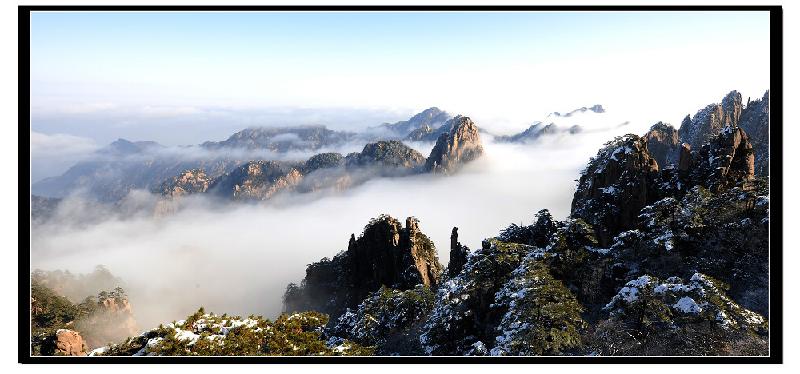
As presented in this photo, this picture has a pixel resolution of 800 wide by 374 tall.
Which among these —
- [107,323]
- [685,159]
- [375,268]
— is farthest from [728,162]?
[107,323]

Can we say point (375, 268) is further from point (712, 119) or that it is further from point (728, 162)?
point (712, 119)

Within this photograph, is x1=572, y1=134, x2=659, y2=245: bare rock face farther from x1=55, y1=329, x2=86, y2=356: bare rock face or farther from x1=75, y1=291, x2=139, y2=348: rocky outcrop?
x1=75, y1=291, x2=139, y2=348: rocky outcrop

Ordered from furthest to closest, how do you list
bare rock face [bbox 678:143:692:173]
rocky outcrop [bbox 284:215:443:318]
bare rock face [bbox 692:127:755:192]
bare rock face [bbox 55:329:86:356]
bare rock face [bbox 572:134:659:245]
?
1. rocky outcrop [bbox 284:215:443:318]
2. bare rock face [bbox 678:143:692:173]
3. bare rock face [bbox 572:134:659:245]
4. bare rock face [bbox 692:127:755:192]
5. bare rock face [bbox 55:329:86:356]

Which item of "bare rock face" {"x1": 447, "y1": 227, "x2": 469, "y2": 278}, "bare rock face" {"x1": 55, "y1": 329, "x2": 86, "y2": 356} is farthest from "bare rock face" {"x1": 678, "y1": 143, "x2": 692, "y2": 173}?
"bare rock face" {"x1": 55, "y1": 329, "x2": 86, "y2": 356}

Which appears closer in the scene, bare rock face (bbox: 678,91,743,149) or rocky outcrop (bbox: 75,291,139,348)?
rocky outcrop (bbox: 75,291,139,348)

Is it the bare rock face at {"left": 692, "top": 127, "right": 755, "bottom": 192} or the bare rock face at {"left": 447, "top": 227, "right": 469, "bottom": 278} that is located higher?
the bare rock face at {"left": 692, "top": 127, "right": 755, "bottom": 192}

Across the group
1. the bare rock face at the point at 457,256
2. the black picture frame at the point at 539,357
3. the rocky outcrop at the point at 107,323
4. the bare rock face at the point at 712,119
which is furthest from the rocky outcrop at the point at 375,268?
the bare rock face at the point at 712,119

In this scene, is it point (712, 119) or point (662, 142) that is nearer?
point (712, 119)
